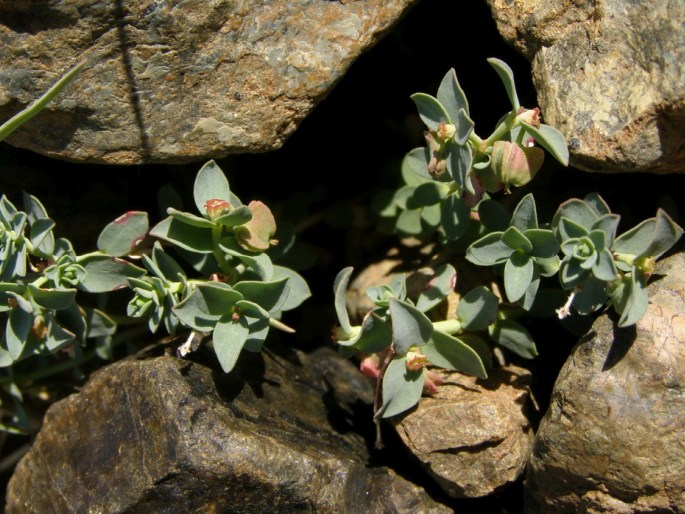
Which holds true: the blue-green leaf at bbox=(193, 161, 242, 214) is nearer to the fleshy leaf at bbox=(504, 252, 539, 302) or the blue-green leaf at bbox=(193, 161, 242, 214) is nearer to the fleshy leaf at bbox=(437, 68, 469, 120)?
the fleshy leaf at bbox=(437, 68, 469, 120)

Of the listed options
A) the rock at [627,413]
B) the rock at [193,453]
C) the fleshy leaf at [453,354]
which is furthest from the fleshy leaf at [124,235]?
the rock at [627,413]

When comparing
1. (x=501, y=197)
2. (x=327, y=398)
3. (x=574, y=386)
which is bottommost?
(x=327, y=398)

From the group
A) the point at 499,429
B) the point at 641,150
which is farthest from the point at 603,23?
the point at 499,429

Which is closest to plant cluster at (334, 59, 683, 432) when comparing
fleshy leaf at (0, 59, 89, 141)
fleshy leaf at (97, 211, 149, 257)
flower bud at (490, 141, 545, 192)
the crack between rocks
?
flower bud at (490, 141, 545, 192)

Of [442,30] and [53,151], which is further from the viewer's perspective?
[442,30]

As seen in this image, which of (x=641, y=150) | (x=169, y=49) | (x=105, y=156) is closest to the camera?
(x=641, y=150)

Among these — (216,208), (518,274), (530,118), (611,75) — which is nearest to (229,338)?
(216,208)

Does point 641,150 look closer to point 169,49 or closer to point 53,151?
point 169,49
